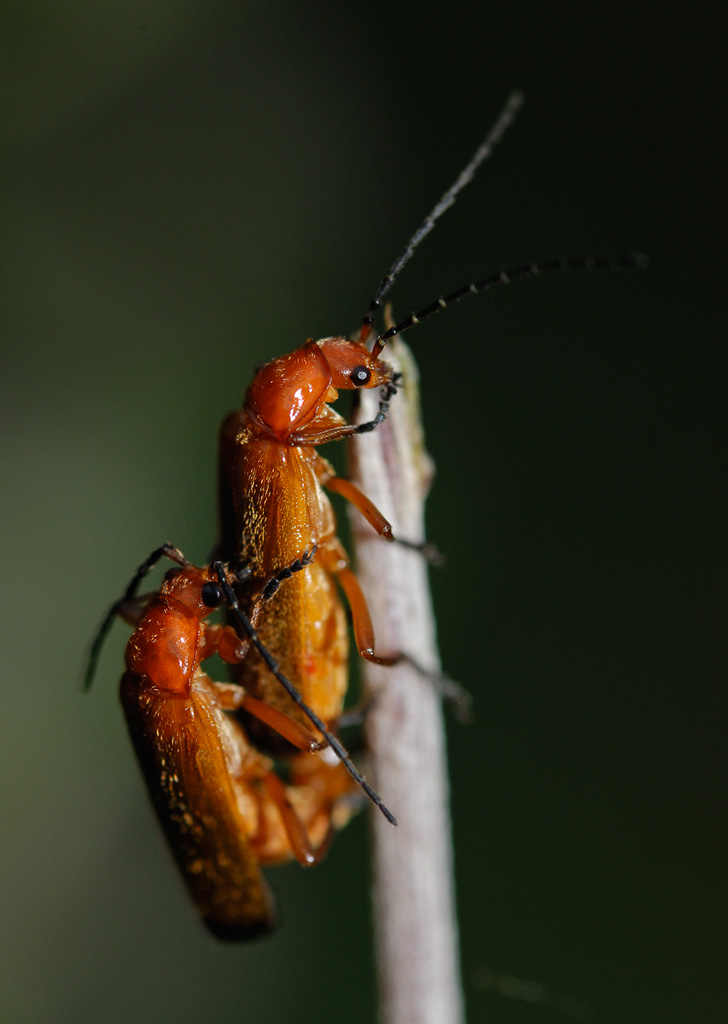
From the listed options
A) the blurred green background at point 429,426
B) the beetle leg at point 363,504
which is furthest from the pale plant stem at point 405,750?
the blurred green background at point 429,426

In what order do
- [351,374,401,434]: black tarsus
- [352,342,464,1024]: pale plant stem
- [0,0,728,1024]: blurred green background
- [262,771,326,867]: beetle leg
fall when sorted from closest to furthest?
1. [351,374,401,434]: black tarsus
2. [352,342,464,1024]: pale plant stem
3. [262,771,326,867]: beetle leg
4. [0,0,728,1024]: blurred green background

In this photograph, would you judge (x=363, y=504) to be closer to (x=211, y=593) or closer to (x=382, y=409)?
(x=382, y=409)

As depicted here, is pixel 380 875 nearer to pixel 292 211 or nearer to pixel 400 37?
pixel 292 211

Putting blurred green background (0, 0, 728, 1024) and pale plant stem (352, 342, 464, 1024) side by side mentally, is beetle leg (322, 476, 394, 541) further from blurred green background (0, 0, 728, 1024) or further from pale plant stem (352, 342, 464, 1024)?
blurred green background (0, 0, 728, 1024)

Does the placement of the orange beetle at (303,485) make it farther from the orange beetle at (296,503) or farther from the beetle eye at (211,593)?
the beetle eye at (211,593)

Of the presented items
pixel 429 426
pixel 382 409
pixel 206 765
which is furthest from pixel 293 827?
pixel 429 426

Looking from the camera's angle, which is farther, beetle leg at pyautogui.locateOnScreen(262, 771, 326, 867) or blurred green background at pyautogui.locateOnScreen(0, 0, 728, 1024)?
blurred green background at pyautogui.locateOnScreen(0, 0, 728, 1024)

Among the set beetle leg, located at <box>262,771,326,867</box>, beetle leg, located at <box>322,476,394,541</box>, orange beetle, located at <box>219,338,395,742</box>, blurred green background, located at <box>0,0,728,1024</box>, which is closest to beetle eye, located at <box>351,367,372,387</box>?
orange beetle, located at <box>219,338,395,742</box>
